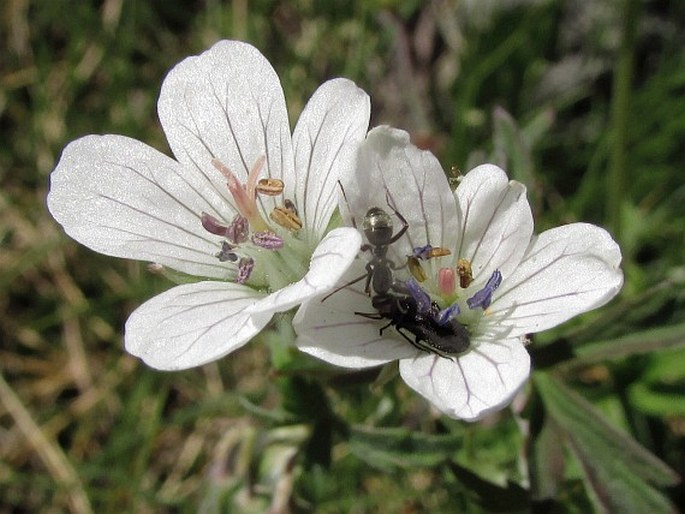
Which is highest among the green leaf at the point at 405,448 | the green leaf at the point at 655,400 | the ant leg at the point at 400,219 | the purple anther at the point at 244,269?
the ant leg at the point at 400,219

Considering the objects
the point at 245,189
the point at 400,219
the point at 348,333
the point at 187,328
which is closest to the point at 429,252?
the point at 400,219

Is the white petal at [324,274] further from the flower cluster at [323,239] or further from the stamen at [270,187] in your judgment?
the stamen at [270,187]

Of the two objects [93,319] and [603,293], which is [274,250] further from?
[93,319]

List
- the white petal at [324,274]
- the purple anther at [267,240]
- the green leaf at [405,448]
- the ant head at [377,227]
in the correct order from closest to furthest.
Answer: the white petal at [324,274]
the ant head at [377,227]
the purple anther at [267,240]
the green leaf at [405,448]

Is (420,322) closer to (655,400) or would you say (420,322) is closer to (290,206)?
(290,206)

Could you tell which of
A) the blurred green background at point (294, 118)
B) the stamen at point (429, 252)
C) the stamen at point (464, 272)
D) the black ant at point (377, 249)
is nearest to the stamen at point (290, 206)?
the black ant at point (377, 249)
